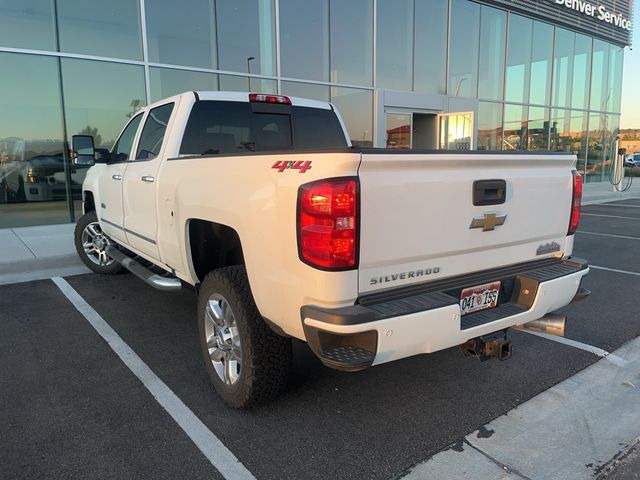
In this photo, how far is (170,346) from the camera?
13.3 ft

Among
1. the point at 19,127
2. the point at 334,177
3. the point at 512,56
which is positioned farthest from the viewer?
the point at 512,56

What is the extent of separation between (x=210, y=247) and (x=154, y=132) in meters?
1.56

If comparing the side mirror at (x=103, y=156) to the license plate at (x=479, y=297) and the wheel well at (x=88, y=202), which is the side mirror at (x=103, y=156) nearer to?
the wheel well at (x=88, y=202)

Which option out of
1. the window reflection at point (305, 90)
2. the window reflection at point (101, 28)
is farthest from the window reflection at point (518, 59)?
the window reflection at point (101, 28)

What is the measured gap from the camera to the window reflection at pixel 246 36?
1175 centimetres

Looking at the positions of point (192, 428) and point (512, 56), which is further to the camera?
point (512, 56)

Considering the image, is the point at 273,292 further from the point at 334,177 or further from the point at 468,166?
the point at 468,166

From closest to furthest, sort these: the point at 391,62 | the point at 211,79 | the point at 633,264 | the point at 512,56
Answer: the point at 633,264 → the point at 211,79 → the point at 391,62 → the point at 512,56

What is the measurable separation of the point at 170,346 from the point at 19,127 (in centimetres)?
823

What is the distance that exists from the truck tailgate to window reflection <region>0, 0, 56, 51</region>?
1006 centimetres

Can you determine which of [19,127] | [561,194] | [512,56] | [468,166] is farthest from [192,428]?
[512,56]

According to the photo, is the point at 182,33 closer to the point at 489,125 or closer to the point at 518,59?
the point at 489,125

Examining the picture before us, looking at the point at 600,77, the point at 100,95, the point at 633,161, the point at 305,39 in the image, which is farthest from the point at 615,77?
the point at 633,161

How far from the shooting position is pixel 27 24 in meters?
9.70
